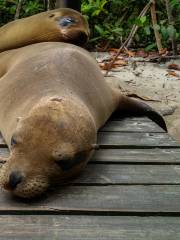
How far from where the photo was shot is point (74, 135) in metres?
2.55

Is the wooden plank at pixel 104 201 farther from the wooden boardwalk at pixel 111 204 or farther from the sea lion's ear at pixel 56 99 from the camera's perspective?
the sea lion's ear at pixel 56 99

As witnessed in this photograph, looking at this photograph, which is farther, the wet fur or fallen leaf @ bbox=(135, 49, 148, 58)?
fallen leaf @ bbox=(135, 49, 148, 58)

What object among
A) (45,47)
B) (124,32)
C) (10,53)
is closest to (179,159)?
(45,47)

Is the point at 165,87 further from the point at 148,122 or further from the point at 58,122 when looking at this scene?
the point at 58,122

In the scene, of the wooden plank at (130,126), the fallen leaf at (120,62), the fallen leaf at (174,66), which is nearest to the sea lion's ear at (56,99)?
the wooden plank at (130,126)

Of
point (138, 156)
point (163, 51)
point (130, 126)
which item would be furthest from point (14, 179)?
point (163, 51)

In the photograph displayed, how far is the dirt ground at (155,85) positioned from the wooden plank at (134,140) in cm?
170

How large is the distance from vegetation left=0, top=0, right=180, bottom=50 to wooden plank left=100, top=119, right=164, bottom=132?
3.88 m

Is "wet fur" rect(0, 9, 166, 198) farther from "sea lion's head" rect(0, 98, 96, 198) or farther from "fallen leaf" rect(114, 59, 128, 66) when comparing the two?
"fallen leaf" rect(114, 59, 128, 66)

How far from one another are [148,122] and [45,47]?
1.03 metres

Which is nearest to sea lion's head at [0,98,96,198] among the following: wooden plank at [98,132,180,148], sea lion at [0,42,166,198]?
sea lion at [0,42,166,198]

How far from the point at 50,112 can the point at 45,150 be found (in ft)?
0.73

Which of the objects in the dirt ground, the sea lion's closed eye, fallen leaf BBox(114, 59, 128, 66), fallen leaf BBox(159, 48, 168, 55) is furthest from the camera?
fallen leaf BBox(159, 48, 168, 55)

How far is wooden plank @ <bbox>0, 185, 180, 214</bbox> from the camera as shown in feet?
7.18
